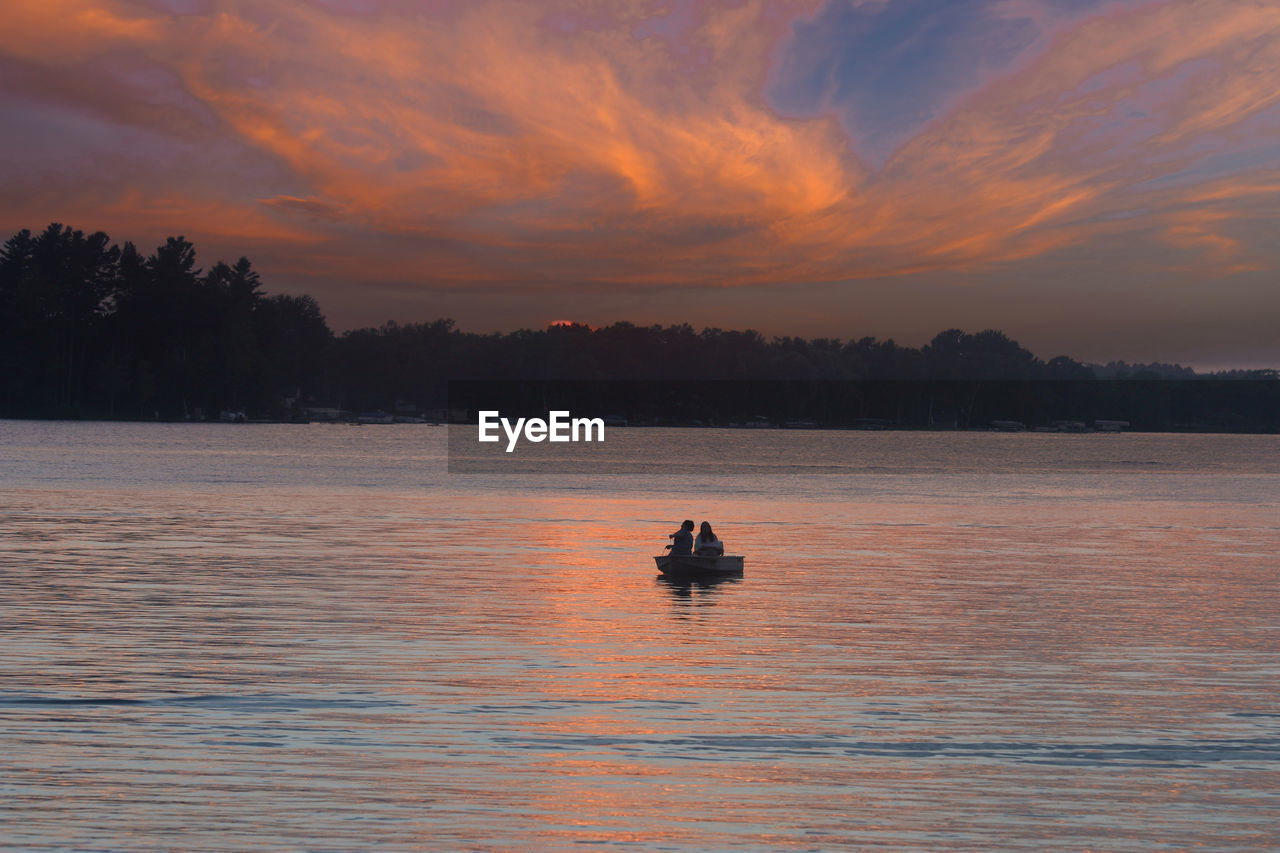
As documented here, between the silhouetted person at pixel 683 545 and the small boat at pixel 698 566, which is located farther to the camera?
the silhouetted person at pixel 683 545

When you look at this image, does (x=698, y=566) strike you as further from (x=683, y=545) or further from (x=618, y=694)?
(x=618, y=694)

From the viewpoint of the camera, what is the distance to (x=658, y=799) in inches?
572

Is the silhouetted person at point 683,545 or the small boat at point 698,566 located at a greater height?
the silhouetted person at point 683,545

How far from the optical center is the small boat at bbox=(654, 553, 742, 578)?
1448 inches

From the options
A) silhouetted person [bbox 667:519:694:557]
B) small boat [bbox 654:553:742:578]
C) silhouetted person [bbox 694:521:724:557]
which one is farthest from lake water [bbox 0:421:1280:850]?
silhouetted person [bbox 694:521:724:557]

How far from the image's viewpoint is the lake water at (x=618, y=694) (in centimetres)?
1380

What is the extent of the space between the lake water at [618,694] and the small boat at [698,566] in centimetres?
55

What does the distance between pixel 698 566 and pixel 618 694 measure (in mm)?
16395

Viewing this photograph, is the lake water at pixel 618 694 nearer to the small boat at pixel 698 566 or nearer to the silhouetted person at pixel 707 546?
the small boat at pixel 698 566

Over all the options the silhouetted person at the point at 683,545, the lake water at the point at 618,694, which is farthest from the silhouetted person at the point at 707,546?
the lake water at the point at 618,694

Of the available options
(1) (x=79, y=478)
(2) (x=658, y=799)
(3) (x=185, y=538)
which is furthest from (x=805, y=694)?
(1) (x=79, y=478)

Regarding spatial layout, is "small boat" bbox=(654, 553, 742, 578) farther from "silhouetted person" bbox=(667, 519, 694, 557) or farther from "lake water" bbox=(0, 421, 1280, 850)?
"lake water" bbox=(0, 421, 1280, 850)

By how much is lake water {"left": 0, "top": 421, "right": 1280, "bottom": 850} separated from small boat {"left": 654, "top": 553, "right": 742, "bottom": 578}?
551 mm

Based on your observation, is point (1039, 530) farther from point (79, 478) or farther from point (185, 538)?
point (79, 478)
